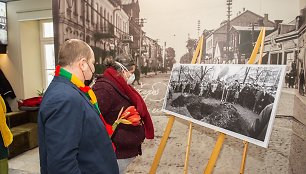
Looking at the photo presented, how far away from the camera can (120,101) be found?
1745 millimetres

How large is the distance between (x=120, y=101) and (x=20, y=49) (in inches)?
148

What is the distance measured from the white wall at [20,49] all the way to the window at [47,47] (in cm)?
17

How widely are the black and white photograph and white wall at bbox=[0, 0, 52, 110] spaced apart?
131 inches

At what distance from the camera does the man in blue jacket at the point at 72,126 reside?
0.96 metres

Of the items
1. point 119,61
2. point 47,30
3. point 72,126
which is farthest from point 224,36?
point 47,30

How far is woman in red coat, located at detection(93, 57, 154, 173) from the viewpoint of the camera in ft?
5.57

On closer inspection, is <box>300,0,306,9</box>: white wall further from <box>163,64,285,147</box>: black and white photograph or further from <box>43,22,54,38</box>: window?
<box>43,22,54,38</box>: window

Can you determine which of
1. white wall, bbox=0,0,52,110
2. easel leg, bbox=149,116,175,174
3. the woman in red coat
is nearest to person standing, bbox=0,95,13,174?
the woman in red coat

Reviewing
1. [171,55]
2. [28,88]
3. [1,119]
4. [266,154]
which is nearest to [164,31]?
[171,55]

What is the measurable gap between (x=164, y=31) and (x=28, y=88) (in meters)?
3.30

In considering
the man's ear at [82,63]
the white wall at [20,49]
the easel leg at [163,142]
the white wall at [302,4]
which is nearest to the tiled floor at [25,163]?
the white wall at [20,49]

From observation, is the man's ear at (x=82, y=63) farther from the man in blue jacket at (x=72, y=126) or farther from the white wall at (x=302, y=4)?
the white wall at (x=302, y=4)

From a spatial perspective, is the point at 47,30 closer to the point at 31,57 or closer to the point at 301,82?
the point at 31,57

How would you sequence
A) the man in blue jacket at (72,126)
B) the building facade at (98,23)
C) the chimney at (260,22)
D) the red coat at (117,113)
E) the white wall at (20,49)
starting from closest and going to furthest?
1. the man in blue jacket at (72,126)
2. the red coat at (117,113)
3. the chimney at (260,22)
4. the building facade at (98,23)
5. the white wall at (20,49)
